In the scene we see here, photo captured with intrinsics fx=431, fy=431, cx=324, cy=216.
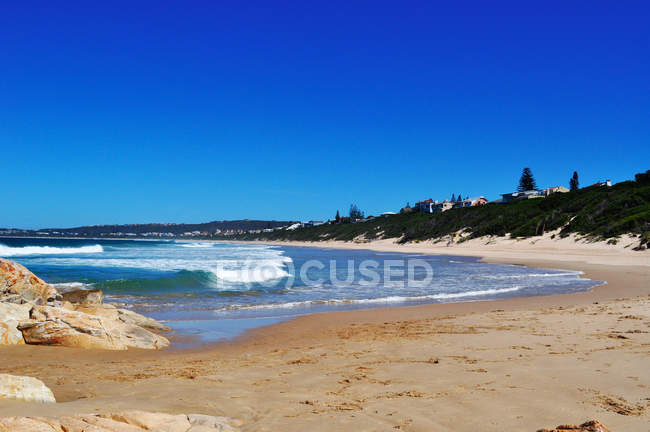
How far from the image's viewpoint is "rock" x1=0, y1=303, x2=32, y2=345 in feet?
22.9

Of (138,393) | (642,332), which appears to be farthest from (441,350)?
(138,393)

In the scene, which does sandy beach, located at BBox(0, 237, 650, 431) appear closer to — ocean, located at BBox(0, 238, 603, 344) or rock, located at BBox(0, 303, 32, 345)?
rock, located at BBox(0, 303, 32, 345)

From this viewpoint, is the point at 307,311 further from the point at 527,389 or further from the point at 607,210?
the point at 607,210

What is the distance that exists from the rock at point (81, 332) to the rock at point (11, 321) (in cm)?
10

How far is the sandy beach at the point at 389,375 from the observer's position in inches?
151

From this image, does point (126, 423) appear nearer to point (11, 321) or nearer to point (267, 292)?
point (11, 321)

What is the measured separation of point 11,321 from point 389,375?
644 cm

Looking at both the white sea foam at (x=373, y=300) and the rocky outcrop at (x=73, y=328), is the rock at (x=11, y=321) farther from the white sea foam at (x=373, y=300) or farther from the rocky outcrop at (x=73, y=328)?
the white sea foam at (x=373, y=300)

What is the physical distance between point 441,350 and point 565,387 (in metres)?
2.23

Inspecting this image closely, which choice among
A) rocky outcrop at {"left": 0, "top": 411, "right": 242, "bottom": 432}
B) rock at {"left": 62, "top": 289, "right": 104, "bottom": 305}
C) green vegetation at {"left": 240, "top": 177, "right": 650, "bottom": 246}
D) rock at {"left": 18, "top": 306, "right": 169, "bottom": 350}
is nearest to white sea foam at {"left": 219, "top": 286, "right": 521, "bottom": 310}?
rock at {"left": 62, "top": 289, "right": 104, "bottom": 305}

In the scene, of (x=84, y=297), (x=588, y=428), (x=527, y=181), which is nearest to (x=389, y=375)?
(x=588, y=428)

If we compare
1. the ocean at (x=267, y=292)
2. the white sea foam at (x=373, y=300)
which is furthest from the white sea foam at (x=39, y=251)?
the white sea foam at (x=373, y=300)

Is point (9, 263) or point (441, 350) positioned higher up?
point (9, 263)

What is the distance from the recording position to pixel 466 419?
378 centimetres
